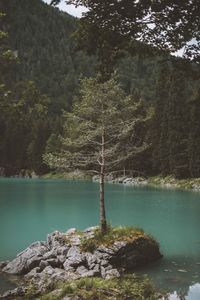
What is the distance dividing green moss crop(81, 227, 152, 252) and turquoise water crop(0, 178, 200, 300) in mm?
1598

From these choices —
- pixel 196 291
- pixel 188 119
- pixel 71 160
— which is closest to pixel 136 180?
pixel 188 119

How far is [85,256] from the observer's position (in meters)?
19.3

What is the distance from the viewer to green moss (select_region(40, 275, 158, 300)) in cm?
1191

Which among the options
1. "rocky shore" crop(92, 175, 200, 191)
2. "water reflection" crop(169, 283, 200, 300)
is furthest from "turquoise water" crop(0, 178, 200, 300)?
"rocky shore" crop(92, 175, 200, 191)

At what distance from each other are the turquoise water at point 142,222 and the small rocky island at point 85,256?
96 centimetres

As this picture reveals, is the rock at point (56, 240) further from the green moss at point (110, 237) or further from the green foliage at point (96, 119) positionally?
the green foliage at point (96, 119)

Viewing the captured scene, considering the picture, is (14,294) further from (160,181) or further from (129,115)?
(160,181)

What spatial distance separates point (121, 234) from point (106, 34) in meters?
11.8

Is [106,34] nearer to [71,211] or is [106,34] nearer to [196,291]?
[196,291]

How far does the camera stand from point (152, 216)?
4122 centimetres

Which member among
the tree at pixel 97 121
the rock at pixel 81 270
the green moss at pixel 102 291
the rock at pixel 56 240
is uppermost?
the tree at pixel 97 121

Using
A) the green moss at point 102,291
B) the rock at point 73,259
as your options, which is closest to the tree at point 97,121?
the rock at point 73,259

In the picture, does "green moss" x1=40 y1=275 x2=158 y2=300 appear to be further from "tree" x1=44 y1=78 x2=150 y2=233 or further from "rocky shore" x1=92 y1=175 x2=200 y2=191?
"rocky shore" x1=92 y1=175 x2=200 y2=191

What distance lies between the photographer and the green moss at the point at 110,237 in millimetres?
20109
